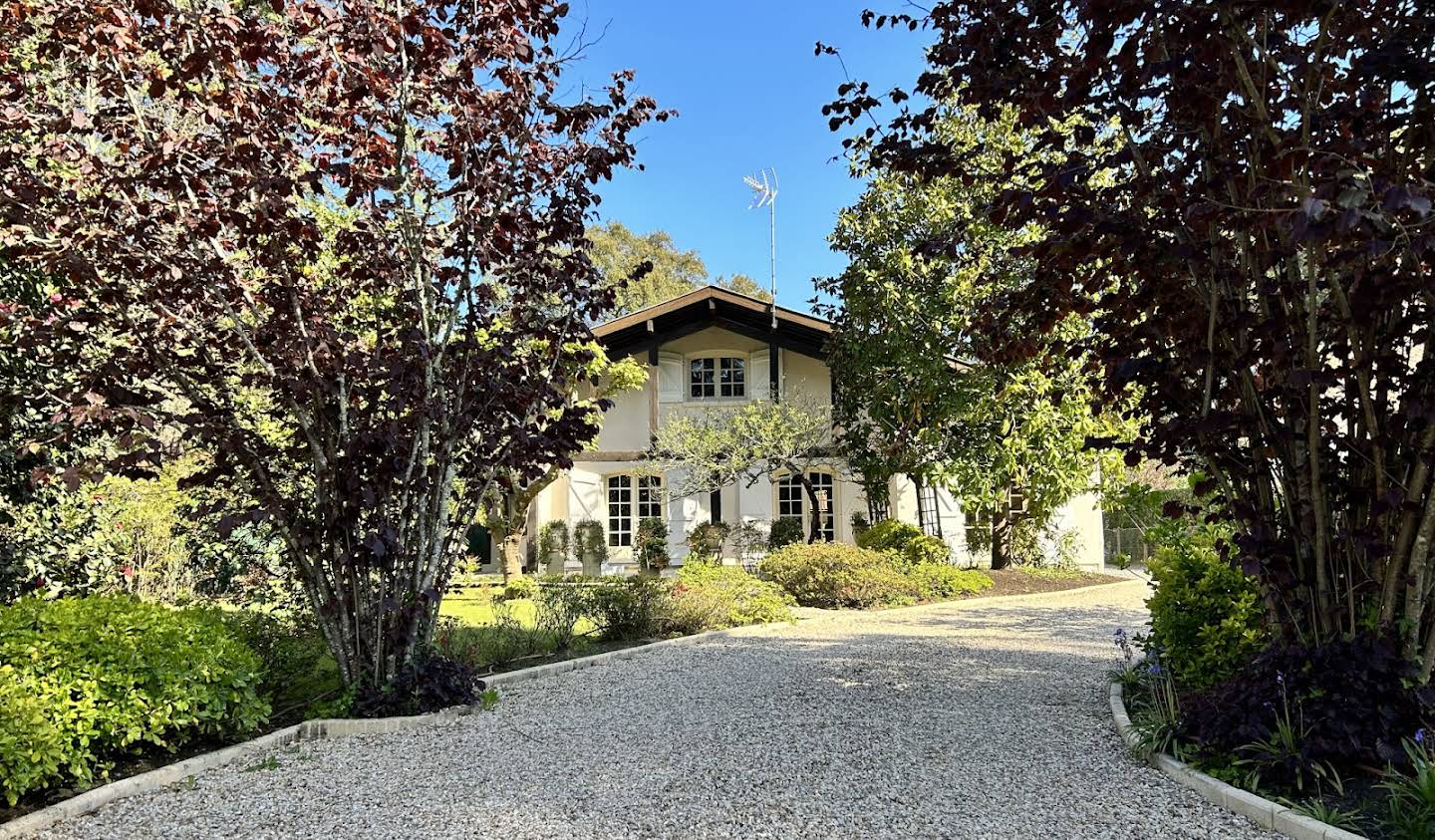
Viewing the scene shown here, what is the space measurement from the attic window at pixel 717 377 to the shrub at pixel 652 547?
3.12m

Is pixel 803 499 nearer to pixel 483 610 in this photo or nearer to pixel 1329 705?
pixel 483 610

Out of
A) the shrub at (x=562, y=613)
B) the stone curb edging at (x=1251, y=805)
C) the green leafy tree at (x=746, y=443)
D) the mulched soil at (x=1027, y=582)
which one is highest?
the green leafy tree at (x=746, y=443)

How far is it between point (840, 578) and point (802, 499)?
21.2 feet

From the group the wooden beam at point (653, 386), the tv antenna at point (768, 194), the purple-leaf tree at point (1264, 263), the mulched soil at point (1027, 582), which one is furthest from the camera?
the tv antenna at point (768, 194)

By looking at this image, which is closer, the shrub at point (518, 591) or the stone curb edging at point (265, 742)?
the stone curb edging at point (265, 742)

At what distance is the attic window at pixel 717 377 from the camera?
18203 mm

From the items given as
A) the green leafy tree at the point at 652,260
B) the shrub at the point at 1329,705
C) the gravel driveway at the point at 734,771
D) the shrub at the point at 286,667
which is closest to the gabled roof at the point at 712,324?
the gravel driveway at the point at 734,771

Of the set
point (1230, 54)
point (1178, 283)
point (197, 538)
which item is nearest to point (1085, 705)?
point (1178, 283)

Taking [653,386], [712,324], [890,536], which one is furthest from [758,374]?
[890,536]

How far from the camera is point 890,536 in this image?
47.2 ft

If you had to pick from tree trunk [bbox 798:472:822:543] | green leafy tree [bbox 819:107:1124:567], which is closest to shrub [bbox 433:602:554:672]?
green leafy tree [bbox 819:107:1124:567]

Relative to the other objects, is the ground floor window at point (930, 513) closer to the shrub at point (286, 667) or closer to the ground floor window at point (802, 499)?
the ground floor window at point (802, 499)

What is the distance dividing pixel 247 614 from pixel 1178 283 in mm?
6219

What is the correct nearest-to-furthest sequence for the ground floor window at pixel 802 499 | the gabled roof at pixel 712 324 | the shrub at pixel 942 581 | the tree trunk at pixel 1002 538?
the shrub at pixel 942 581 < the tree trunk at pixel 1002 538 < the gabled roof at pixel 712 324 < the ground floor window at pixel 802 499
